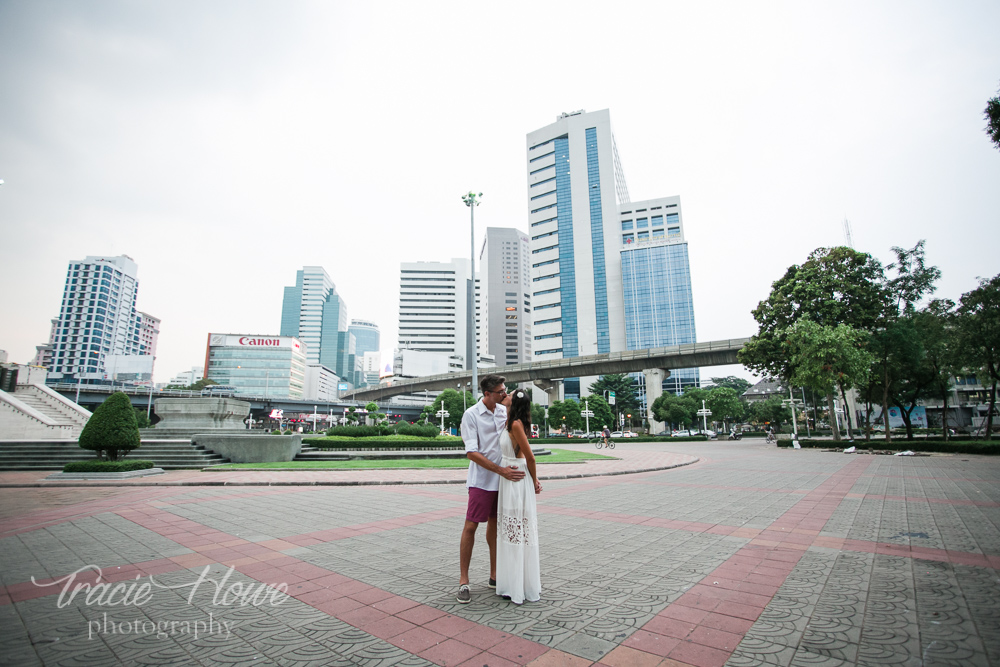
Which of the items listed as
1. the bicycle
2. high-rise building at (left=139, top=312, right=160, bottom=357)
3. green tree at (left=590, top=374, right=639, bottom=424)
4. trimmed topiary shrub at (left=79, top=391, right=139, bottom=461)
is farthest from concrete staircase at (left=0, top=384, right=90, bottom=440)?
high-rise building at (left=139, top=312, right=160, bottom=357)

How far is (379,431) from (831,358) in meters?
27.4

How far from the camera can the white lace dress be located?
12.4 ft

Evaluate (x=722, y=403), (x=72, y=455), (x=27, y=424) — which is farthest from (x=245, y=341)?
(x=72, y=455)

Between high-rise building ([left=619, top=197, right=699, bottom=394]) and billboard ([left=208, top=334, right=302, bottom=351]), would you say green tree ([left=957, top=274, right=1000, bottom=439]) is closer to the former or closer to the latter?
high-rise building ([left=619, top=197, right=699, bottom=394])

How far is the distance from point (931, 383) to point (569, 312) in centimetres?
7731

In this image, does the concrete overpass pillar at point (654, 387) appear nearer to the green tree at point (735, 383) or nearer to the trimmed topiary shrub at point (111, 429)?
the trimmed topiary shrub at point (111, 429)

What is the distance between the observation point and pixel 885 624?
329 centimetres

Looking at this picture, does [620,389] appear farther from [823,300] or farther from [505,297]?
[505,297]

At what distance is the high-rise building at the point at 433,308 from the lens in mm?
151250

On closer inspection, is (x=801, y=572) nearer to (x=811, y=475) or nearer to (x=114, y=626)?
(x=114, y=626)

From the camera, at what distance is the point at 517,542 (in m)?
3.80

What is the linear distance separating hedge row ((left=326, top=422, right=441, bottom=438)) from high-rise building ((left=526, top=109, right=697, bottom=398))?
76.5 m

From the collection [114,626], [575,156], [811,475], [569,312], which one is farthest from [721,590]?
[575,156]

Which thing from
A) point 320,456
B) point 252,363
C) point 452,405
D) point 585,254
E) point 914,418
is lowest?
point 320,456
